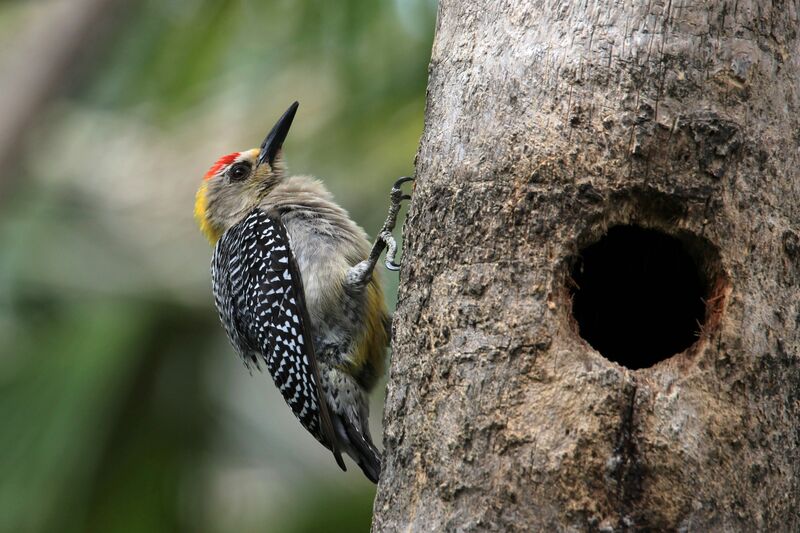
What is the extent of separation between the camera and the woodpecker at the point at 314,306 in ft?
15.4

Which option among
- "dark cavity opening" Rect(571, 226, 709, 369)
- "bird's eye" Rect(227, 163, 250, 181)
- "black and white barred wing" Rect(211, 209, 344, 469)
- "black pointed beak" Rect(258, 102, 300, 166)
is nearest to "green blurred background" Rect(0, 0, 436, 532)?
"black pointed beak" Rect(258, 102, 300, 166)

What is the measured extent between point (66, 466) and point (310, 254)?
8.44 feet

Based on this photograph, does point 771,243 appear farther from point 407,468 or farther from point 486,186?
point 407,468

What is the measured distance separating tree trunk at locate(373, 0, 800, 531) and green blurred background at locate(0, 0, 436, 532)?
162 centimetres

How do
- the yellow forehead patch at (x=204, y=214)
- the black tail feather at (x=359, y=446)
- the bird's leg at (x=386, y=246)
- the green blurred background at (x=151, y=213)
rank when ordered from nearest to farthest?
the bird's leg at (x=386, y=246) < the black tail feather at (x=359, y=446) < the green blurred background at (x=151, y=213) < the yellow forehead patch at (x=204, y=214)

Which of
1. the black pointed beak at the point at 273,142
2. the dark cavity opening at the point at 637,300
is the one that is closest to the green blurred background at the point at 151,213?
the black pointed beak at the point at 273,142

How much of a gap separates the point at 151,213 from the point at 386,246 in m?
5.34

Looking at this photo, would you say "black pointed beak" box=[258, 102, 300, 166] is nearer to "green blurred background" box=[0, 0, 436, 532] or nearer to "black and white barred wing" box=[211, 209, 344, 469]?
"green blurred background" box=[0, 0, 436, 532]

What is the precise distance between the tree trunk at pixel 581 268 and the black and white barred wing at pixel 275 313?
1496 mm

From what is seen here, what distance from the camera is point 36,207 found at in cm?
916

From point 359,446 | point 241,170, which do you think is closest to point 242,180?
point 241,170

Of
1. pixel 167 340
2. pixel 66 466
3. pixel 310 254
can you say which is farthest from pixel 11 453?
pixel 310 254

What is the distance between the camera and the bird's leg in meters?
4.45

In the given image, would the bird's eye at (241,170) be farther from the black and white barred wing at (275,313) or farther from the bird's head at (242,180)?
the black and white barred wing at (275,313)
